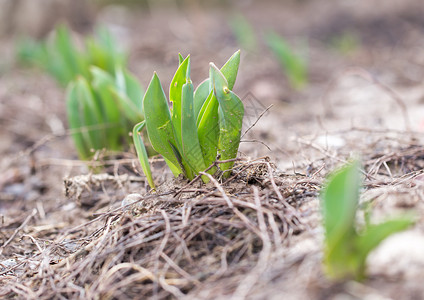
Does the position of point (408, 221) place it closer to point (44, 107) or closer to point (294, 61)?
point (294, 61)

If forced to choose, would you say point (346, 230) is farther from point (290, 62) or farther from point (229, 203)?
A: point (290, 62)

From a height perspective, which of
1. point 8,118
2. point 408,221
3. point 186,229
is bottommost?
point 8,118

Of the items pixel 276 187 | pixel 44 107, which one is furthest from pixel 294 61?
pixel 276 187

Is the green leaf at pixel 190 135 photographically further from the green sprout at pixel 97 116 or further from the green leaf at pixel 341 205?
the green sprout at pixel 97 116

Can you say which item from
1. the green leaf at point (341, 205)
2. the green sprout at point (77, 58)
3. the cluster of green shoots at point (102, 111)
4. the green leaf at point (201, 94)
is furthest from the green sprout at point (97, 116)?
the green leaf at point (341, 205)

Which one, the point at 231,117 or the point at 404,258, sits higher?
the point at 231,117

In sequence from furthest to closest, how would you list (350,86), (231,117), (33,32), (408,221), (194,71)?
(33,32) → (194,71) → (350,86) → (231,117) → (408,221)
